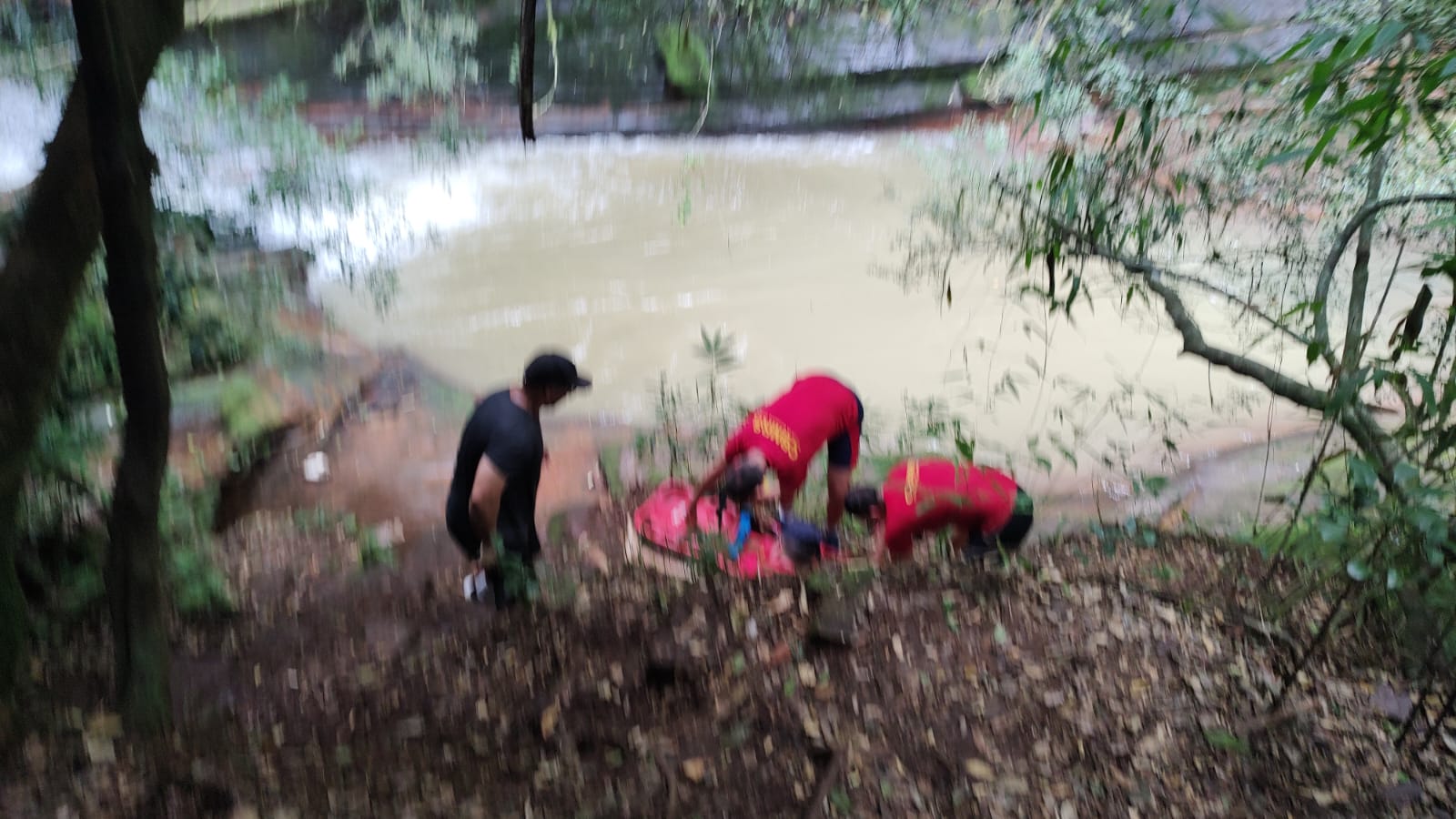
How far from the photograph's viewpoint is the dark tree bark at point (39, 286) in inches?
83.0

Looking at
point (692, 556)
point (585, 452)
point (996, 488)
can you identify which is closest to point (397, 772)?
point (692, 556)

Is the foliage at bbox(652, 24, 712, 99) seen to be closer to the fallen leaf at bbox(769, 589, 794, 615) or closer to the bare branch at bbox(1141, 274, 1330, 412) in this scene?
the bare branch at bbox(1141, 274, 1330, 412)

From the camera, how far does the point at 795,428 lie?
12.7ft

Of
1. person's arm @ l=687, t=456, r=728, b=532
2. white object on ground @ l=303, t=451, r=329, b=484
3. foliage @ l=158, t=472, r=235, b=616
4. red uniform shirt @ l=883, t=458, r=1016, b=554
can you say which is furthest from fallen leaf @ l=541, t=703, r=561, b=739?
white object on ground @ l=303, t=451, r=329, b=484

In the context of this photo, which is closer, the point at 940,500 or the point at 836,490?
the point at 940,500

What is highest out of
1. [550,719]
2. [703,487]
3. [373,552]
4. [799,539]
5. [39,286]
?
[39,286]

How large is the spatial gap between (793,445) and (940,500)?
710 millimetres

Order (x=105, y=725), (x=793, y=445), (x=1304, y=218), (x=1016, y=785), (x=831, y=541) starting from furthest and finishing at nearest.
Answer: (x=1304, y=218) < (x=831, y=541) < (x=793, y=445) < (x=1016, y=785) < (x=105, y=725)

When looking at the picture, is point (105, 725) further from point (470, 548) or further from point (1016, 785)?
point (1016, 785)

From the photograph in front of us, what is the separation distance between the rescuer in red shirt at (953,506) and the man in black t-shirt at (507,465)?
1.54 meters

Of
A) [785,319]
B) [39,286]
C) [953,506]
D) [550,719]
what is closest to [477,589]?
[550,719]

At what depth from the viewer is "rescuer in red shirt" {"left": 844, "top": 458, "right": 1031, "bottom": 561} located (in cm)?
369

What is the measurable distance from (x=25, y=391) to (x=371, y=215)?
6.89 meters

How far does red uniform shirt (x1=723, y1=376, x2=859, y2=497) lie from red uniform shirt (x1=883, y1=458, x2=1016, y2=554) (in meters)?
0.41
